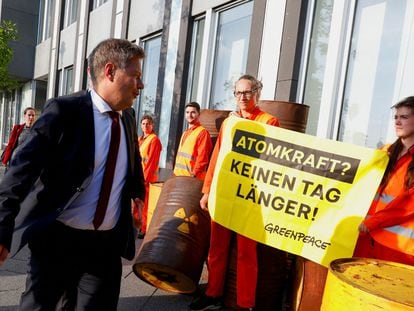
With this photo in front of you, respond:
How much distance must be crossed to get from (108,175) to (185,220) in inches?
62.9

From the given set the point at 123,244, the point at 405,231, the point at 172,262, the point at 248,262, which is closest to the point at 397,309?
the point at 405,231

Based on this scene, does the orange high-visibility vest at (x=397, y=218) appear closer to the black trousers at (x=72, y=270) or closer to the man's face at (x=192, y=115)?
the black trousers at (x=72, y=270)

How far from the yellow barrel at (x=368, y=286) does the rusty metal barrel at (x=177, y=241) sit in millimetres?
1734

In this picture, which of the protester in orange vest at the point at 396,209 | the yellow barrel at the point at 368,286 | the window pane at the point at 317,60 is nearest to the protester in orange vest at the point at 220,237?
the protester in orange vest at the point at 396,209

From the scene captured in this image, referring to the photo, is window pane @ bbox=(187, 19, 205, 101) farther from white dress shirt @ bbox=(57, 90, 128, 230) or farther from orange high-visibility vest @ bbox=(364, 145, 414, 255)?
white dress shirt @ bbox=(57, 90, 128, 230)

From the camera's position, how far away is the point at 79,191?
2029 mm

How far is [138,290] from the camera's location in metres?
4.02

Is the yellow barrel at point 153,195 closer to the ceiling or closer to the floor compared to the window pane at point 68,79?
closer to the floor

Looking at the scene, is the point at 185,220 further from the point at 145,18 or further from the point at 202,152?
the point at 145,18

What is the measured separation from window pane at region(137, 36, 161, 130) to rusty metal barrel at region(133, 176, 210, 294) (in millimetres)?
6781

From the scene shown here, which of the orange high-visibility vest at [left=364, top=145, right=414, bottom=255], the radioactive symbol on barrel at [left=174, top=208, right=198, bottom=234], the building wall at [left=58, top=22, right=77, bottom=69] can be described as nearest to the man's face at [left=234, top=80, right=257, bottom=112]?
the radioactive symbol on barrel at [left=174, top=208, right=198, bottom=234]

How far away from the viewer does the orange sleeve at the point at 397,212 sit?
8.61ft

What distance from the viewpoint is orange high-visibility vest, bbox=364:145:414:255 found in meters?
2.64

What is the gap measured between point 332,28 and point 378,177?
2.99 metres
